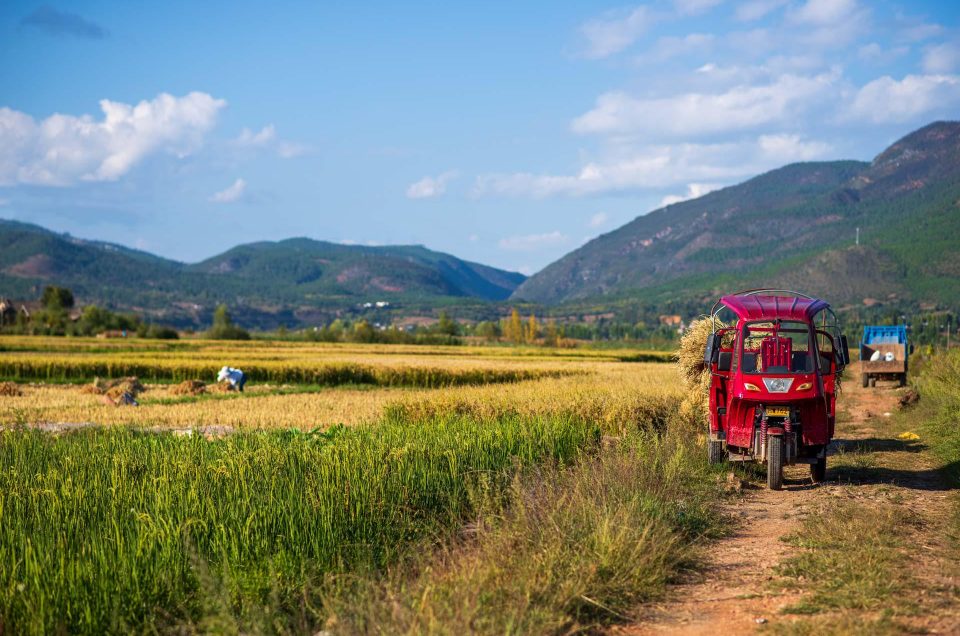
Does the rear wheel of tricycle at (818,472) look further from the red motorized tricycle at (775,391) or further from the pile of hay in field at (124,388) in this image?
the pile of hay in field at (124,388)

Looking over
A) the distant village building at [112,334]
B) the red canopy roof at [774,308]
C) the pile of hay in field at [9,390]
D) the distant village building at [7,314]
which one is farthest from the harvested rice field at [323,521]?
the distant village building at [7,314]

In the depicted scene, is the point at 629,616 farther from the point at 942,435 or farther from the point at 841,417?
the point at 841,417

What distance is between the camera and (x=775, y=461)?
1135cm

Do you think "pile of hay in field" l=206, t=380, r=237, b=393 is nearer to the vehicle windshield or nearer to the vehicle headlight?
the vehicle windshield

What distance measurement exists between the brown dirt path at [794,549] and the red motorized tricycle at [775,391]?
59 cm

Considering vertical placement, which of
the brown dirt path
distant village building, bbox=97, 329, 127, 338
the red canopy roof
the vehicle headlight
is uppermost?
the red canopy roof

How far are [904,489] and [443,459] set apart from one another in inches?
245

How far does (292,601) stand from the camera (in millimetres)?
6102

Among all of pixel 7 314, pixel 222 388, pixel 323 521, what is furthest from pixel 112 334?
pixel 323 521

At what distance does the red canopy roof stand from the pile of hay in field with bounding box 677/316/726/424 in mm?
1481

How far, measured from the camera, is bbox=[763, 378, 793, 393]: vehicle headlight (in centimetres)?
1141

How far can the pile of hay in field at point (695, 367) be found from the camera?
46.6 feet

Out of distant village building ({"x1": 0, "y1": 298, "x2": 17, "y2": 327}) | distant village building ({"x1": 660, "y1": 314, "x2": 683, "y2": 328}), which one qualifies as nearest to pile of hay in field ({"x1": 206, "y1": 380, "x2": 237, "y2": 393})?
distant village building ({"x1": 0, "y1": 298, "x2": 17, "y2": 327})

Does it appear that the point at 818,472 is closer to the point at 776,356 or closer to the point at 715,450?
the point at 715,450
